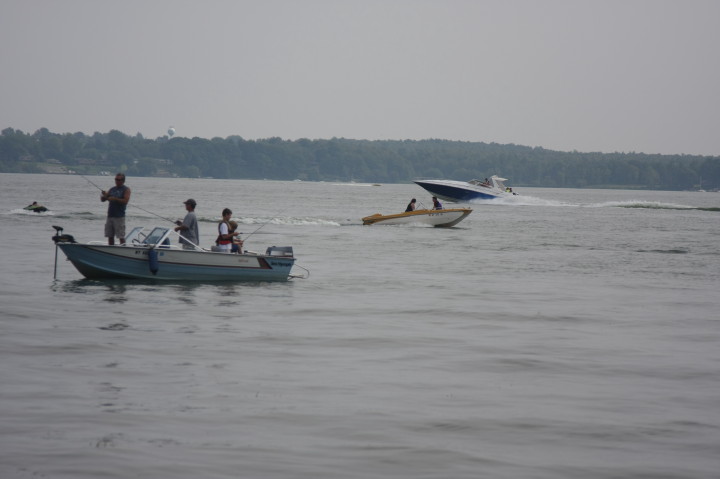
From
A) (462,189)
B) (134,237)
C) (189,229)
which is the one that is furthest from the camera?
(462,189)

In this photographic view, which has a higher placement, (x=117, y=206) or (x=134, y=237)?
(x=117, y=206)

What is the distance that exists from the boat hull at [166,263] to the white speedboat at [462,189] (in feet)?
190

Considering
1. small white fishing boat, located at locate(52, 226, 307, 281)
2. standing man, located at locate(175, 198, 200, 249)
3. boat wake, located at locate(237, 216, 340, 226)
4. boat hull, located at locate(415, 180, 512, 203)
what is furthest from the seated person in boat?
boat hull, located at locate(415, 180, 512, 203)

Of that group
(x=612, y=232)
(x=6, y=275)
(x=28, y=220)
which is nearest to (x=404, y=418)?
(x=6, y=275)

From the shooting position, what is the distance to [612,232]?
191 ft

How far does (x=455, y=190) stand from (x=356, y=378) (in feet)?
240

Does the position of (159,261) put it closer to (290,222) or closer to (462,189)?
(290,222)

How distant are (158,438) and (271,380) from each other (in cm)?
316

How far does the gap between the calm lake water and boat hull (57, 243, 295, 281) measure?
347 millimetres

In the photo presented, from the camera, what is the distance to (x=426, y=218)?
54.1m

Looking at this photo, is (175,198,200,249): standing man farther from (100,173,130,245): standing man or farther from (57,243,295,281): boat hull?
(100,173,130,245): standing man

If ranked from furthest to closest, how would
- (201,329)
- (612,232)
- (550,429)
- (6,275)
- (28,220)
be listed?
1. (612,232)
2. (28,220)
3. (6,275)
4. (201,329)
5. (550,429)

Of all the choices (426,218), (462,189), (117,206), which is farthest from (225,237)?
(462,189)

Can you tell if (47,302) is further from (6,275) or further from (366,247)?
(366,247)
